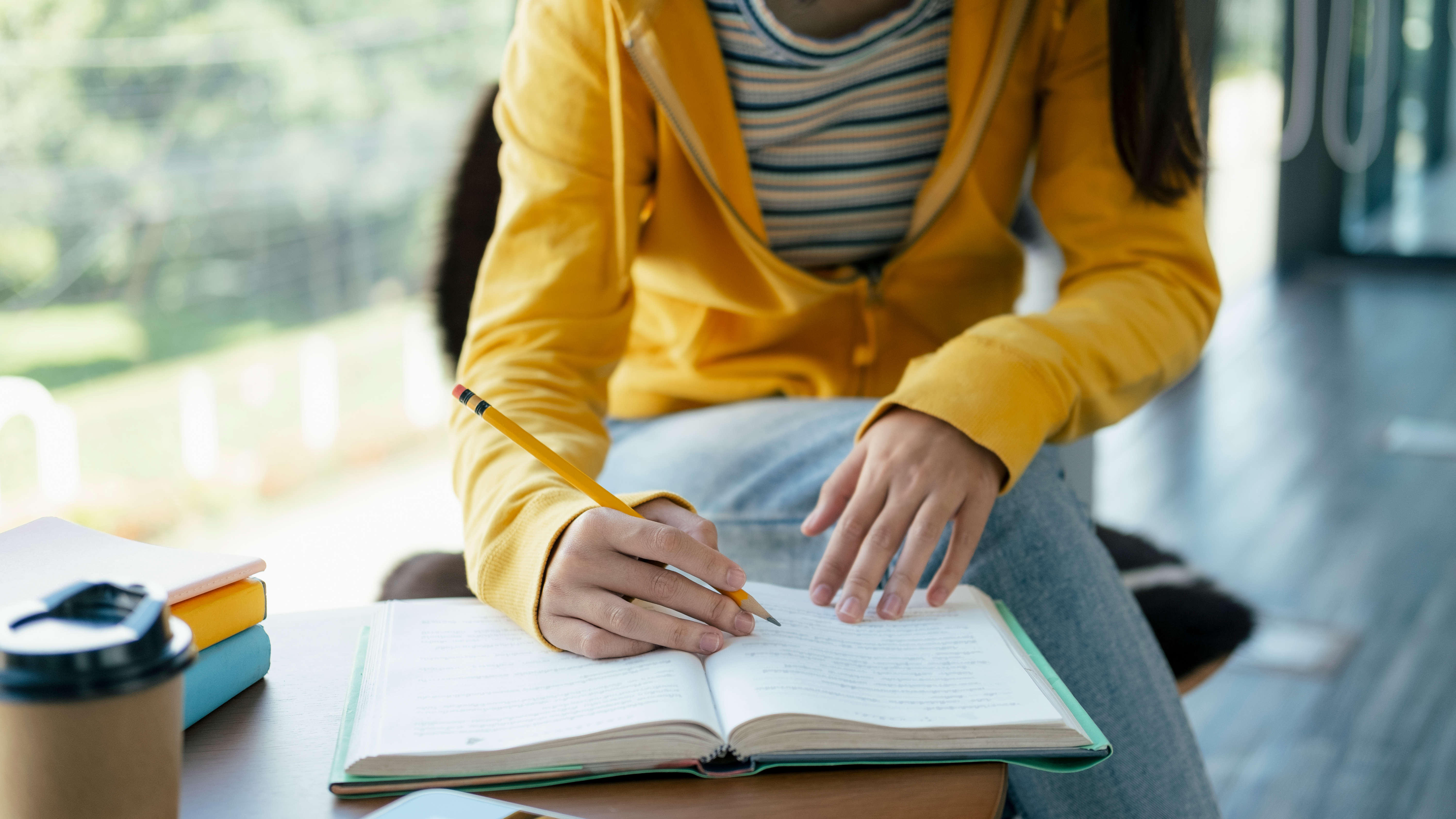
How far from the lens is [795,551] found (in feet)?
2.83

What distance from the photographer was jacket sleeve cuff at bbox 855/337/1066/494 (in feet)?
2.57

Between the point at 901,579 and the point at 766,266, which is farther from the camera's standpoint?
the point at 766,266

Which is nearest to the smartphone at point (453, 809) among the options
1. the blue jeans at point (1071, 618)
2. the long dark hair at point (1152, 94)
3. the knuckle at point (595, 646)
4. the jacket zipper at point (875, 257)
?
the knuckle at point (595, 646)

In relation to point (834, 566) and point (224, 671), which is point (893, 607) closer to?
point (834, 566)

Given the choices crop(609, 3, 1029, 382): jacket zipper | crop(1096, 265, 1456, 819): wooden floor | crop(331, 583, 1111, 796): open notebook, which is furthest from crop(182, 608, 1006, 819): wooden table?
crop(1096, 265, 1456, 819): wooden floor

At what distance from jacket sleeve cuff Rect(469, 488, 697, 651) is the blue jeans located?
0.16m

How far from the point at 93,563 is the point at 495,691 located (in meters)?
0.23

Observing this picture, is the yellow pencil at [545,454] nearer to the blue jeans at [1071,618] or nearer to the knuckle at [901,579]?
the knuckle at [901,579]

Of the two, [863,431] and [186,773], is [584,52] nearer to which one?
[863,431]

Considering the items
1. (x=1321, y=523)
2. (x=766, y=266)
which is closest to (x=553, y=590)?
(x=766, y=266)

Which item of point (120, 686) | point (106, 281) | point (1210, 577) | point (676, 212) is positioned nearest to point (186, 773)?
point (120, 686)

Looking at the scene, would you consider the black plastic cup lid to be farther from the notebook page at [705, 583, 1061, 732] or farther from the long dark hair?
the long dark hair

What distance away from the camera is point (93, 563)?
63 centimetres

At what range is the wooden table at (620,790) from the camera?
52 centimetres
